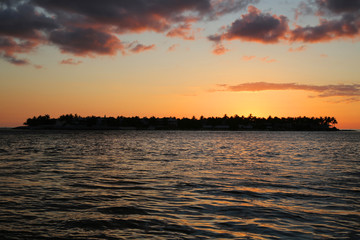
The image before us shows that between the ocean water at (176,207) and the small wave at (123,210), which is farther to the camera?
the small wave at (123,210)

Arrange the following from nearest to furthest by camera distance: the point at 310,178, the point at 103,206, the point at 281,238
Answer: the point at 281,238 < the point at 103,206 < the point at 310,178

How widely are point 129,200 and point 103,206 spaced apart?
5.59ft

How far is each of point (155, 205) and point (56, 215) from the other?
442cm

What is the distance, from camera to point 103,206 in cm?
1456

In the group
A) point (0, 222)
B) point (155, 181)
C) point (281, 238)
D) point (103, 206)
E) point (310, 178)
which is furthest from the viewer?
point (310, 178)

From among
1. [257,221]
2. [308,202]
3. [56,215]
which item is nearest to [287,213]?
[257,221]

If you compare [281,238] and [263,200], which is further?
[263,200]

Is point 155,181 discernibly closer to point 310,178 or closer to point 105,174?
point 105,174

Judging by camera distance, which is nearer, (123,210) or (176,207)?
(123,210)

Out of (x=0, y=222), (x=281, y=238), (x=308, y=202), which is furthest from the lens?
(x=308, y=202)

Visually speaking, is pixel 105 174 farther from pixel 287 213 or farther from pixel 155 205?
pixel 287 213

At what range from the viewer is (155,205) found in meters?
14.9

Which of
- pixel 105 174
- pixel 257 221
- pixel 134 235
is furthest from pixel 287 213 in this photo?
pixel 105 174

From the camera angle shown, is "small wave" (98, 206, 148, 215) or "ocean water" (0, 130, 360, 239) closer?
"ocean water" (0, 130, 360, 239)
